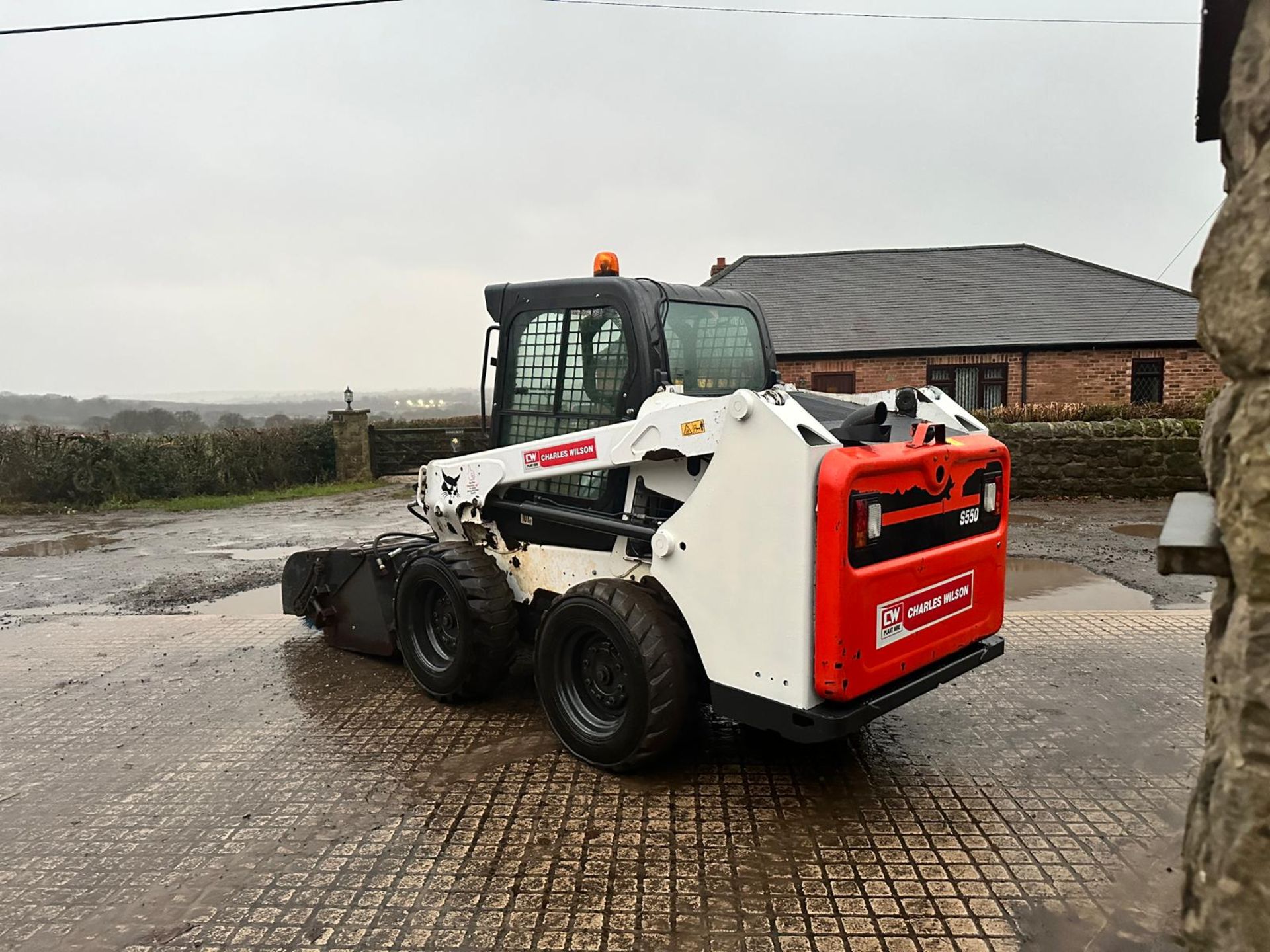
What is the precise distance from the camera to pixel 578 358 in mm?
4812

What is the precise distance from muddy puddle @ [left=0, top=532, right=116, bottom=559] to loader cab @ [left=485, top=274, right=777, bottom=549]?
31.6 ft

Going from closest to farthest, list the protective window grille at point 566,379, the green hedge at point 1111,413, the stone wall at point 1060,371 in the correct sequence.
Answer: the protective window grille at point 566,379
the green hedge at point 1111,413
the stone wall at point 1060,371

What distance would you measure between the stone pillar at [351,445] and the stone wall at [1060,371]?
32.2ft

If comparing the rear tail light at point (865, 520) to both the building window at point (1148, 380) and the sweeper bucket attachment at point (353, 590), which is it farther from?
the building window at point (1148, 380)

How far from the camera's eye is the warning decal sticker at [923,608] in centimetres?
368

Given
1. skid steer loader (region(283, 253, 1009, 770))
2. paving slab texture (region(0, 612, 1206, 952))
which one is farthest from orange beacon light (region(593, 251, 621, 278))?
paving slab texture (region(0, 612, 1206, 952))

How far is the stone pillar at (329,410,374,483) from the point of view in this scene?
64.4ft

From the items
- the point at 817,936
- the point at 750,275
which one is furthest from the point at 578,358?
the point at 750,275

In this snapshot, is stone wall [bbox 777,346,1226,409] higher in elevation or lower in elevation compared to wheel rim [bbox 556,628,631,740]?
higher

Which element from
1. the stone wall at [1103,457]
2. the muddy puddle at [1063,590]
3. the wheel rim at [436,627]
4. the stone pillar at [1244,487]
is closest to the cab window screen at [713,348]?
the wheel rim at [436,627]

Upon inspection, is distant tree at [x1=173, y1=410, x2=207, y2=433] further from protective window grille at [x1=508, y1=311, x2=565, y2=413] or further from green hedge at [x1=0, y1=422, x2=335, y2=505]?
protective window grille at [x1=508, y1=311, x2=565, y2=413]

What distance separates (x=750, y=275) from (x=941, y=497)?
2092 centimetres

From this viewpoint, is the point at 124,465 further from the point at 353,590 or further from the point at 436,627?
the point at 436,627

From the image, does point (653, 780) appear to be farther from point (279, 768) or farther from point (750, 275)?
point (750, 275)
